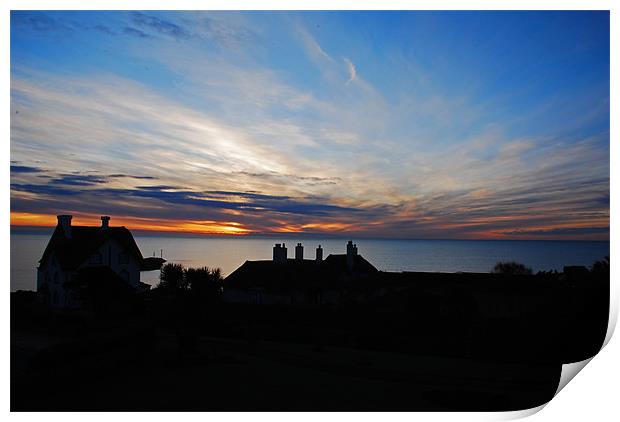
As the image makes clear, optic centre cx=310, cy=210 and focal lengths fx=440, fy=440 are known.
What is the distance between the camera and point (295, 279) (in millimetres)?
16500

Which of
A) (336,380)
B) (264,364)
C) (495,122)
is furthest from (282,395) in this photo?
(495,122)

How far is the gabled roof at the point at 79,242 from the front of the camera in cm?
1063

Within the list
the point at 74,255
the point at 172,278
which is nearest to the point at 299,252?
the point at 74,255

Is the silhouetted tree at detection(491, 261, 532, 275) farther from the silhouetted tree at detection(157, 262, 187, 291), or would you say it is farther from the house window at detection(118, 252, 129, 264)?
the house window at detection(118, 252, 129, 264)

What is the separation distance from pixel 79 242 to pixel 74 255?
1.21 feet

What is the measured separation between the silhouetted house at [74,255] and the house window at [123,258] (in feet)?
0.09

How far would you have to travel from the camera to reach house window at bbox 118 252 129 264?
11.9m

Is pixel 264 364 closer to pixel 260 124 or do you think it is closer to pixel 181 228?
pixel 181 228

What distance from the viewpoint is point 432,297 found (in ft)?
36.7

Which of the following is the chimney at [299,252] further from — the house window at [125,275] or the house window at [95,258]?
the house window at [95,258]

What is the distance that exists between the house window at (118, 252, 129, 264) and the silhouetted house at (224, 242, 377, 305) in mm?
4335

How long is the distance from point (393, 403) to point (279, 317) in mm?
6324

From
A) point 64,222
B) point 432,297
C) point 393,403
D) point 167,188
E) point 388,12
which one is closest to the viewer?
point 393,403

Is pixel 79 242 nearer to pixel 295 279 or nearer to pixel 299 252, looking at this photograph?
pixel 295 279
